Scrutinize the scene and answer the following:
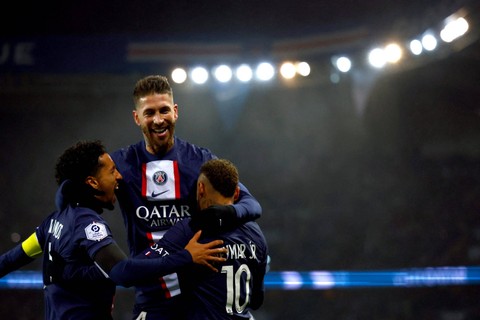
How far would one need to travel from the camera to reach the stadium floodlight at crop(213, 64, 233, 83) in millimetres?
8750

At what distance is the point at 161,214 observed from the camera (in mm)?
2688

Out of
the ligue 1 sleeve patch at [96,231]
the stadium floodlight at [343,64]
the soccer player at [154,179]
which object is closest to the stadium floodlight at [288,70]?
the stadium floodlight at [343,64]

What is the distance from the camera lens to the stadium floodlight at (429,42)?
7.75 metres

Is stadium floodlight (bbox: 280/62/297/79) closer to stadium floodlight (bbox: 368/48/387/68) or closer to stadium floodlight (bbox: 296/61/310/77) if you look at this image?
stadium floodlight (bbox: 296/61/310/77)

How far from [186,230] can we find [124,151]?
0.77 m

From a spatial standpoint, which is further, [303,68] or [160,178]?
[303,68]

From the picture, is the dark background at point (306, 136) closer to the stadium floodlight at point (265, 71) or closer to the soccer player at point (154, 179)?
the stadium floodlight at point (265, 71)

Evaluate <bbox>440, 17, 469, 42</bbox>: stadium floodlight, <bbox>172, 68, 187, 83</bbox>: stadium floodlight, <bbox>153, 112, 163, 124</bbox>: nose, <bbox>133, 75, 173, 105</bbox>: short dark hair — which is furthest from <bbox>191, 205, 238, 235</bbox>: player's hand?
<bbox>172, 68, 187, 83</bbox>: stadium floodlight

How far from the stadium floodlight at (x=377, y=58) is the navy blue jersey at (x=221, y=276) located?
21.7 ft

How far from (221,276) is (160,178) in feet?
2.35

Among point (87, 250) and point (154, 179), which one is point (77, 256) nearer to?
point (87, 250)

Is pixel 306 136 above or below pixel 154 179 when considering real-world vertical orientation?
above

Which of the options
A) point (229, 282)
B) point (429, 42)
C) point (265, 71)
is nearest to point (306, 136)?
point (265, 71)

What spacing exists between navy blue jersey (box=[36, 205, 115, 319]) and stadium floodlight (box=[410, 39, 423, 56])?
21.9ft
